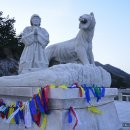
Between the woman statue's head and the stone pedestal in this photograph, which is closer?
the stone pedestal

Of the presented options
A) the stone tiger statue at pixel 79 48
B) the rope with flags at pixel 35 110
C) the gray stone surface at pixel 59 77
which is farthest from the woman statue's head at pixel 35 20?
the rope with flags at pixel 35 110

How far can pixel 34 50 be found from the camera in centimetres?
649

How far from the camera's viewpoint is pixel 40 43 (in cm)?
655

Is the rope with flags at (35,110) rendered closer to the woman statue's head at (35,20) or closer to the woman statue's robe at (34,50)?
the woman statue's robe at (34,50)

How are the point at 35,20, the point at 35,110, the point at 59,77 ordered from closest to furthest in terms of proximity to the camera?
the point at 35,110
the point at 59,77
the point at 35,20

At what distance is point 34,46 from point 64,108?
118 inches

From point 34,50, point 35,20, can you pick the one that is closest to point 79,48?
point 34,50

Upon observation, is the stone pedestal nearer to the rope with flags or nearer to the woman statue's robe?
the rope with flags

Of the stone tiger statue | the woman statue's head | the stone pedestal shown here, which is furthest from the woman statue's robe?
the stone pedestal

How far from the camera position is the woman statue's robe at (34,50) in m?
6.34

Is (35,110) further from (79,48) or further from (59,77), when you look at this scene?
(79,48)

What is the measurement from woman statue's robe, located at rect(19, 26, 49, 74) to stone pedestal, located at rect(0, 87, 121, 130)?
1.61 m

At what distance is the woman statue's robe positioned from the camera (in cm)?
634

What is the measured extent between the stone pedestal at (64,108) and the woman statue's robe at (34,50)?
161 centimetres
